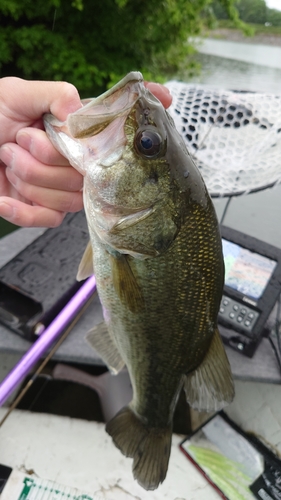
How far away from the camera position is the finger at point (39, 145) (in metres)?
1.00

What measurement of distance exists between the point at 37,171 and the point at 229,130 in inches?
53.8

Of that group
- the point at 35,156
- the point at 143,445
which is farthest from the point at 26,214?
the point at 143,445

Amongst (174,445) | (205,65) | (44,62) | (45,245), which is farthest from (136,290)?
(205,65)

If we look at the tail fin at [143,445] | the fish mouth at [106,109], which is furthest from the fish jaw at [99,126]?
the tail fin at [143,445]

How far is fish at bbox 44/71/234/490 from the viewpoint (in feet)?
2.96

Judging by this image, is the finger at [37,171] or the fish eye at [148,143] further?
the finger at [37,171]

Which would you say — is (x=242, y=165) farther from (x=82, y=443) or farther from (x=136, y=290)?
(x=82, y=443)

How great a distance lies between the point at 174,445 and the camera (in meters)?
1.89

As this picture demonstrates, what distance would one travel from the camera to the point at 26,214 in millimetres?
1080

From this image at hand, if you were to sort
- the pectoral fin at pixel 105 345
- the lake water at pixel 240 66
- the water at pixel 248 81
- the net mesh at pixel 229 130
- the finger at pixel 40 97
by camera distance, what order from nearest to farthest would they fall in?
the finger at pixel 40 97
the pectoral fin at pixel 105 345
the net mesh at pixel 229 130
the water at pixel 248 81
the lake water at pixel 240 66

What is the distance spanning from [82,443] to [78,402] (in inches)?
10.5

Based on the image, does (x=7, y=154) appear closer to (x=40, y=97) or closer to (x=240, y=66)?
(x=40, y=97)

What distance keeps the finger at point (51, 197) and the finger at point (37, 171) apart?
0.02 m

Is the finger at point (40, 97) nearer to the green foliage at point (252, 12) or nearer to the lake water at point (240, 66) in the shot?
the green foliage at point (252, 12)
